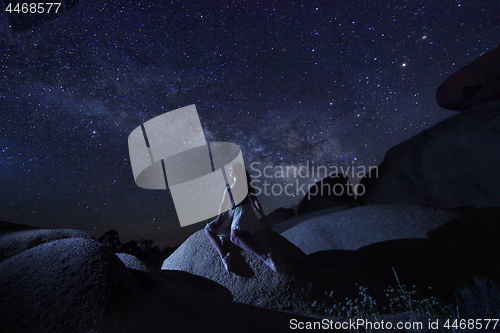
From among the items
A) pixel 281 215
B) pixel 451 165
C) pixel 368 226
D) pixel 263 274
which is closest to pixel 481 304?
pixel 263 274

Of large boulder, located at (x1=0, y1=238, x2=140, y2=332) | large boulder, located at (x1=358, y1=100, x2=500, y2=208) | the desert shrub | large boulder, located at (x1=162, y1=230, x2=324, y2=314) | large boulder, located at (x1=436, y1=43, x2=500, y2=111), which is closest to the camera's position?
large boulder, located at (x1=0, y1=238, x2=140, y2=332)

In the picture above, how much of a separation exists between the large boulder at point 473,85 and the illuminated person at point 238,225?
12206 millimetres

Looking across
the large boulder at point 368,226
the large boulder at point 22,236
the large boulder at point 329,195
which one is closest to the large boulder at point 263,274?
the large boulder at point 368,226

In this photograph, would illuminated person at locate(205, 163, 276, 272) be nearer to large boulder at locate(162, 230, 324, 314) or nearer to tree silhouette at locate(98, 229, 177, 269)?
large boulder at locate(162, 230, 324, 314)

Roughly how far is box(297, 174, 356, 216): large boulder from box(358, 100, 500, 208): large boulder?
98.6 inches

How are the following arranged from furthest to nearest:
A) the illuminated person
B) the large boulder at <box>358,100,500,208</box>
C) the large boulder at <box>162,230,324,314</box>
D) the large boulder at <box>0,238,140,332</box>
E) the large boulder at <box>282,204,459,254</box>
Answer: the large boulder at <box>358,100,500,208</box>
the large boulder at <box>282,204,459,254</box>
the illuminated person
the large boulder at <box>162,230,324,314</box>
the large boulder at <box>0,238,140,332</box>

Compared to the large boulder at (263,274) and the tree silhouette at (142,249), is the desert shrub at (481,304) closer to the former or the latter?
the large boulder at (263,274)

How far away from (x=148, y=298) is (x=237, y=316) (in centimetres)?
135

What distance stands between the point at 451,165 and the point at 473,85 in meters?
4.32

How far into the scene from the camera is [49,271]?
2.82 meters

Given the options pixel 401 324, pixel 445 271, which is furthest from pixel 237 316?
pixel 445 271

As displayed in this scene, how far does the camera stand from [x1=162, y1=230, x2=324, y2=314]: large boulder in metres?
3.93

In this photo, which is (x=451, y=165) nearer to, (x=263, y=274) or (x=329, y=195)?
(x=329, y=195)

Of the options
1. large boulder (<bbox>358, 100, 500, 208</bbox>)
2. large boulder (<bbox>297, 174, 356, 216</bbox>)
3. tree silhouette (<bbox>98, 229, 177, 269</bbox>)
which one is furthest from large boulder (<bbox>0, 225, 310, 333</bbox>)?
tree silhouette (<bbox>98, 229, 177, 269</bbox>)
